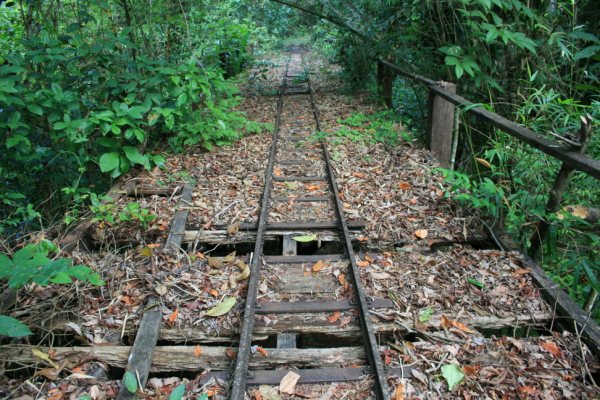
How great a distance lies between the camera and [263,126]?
28.4 feet

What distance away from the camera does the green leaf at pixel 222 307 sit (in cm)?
345

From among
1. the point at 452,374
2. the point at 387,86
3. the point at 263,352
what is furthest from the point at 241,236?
the point at 387,86

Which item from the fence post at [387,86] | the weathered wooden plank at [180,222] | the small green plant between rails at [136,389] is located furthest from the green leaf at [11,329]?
the fence post at [387,86]

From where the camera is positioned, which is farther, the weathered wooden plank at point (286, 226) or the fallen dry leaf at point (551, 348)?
the weathered wooden plank at point (286, 226)

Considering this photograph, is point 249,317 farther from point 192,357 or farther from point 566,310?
point 566,310

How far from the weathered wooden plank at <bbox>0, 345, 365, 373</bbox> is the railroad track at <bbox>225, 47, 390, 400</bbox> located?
77mm

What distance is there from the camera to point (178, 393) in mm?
2613

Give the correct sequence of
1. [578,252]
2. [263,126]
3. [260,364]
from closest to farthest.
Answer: [260,364], [578,252], [263,126]

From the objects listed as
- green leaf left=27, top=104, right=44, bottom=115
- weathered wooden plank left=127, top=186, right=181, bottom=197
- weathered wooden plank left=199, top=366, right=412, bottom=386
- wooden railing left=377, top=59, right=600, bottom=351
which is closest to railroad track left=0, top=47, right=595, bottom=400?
weathered wooden plank left=199, top=366, right=412, bottom=386

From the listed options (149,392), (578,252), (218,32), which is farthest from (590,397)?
(218,32)

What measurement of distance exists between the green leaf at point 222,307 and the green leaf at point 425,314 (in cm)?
141

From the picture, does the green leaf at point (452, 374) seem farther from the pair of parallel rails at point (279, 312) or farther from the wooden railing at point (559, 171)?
the wooden railing at point (559, 171)

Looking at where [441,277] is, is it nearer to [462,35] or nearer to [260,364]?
[260,364]

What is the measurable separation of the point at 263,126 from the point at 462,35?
3713mm
